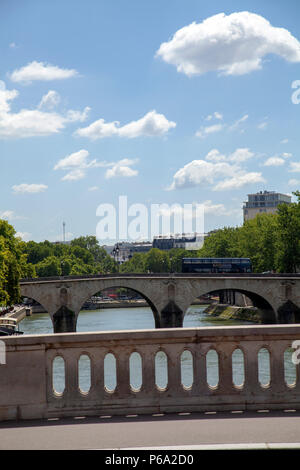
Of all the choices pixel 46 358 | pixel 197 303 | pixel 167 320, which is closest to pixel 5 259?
pixel 167 320

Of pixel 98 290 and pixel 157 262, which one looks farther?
pixel 157 262

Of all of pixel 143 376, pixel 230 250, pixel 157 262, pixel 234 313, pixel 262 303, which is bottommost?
pixel 234 313

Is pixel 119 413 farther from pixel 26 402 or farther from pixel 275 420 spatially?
pixel 275 420

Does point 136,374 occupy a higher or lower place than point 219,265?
lower

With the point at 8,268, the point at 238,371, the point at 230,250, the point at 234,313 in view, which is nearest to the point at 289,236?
the point at 234,313

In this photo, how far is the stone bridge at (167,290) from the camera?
5181 centimetres

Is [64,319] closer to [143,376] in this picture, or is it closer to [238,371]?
[238,371]

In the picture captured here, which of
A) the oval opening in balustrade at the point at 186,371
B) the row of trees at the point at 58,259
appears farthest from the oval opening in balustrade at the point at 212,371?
the row of trees at the point at 58,259

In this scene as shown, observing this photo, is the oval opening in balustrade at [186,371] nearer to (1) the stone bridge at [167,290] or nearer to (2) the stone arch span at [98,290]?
(1) the stone bridge at [167,290]

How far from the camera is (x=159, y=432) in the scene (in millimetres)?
5383

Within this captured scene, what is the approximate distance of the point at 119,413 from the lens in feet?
19.8

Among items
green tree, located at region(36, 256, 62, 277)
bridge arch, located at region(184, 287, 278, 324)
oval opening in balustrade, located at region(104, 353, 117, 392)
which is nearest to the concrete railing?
oval opening in balustrade, located at region(104, 353, 117, 392)

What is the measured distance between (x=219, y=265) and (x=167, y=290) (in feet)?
37.6

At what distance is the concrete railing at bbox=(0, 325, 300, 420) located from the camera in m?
6.02
